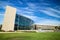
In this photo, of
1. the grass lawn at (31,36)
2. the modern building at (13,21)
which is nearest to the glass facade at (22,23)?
the modern building at (13,21)

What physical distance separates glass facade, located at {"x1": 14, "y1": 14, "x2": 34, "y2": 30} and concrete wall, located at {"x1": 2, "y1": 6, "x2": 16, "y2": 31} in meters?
0.09

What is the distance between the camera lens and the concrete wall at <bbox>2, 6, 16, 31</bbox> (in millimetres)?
3029

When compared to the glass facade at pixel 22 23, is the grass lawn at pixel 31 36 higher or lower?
lower

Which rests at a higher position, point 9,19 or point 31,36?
point 9,19

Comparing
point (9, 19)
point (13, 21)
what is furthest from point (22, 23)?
point (9, 19)

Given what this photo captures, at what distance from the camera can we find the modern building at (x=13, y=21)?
303cm

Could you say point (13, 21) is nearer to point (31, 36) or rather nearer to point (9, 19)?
point (9, 19)

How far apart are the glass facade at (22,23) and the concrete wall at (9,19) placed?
9 centimetres

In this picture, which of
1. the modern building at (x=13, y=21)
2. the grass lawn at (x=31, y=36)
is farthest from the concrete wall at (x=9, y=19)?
the grass lawn at (x=31, y=36)

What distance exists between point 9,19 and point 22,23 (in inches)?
12.4

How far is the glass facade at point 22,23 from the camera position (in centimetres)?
305

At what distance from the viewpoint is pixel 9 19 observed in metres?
3.06

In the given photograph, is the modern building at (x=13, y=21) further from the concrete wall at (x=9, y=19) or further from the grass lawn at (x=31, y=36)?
the grass lawn at (x=31, y=36)

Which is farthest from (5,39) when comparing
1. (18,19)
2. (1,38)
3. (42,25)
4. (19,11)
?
(42,25)
